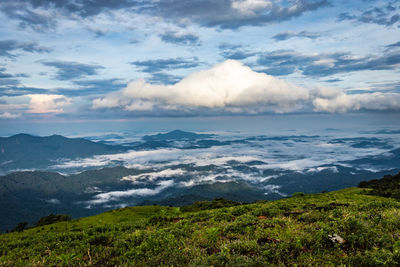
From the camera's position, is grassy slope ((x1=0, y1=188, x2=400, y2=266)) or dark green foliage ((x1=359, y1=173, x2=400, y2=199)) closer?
grassy slope ((x1=0, y1=188, x2=400, y2=266))

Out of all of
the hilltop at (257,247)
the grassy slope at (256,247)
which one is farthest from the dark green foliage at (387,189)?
the hilltop at (257,247)

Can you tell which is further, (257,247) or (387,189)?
(387,189)

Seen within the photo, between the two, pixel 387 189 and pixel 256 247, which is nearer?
pixel 256 247

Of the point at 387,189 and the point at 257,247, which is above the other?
the point at 257,247

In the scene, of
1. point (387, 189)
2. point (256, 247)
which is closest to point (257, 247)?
point (256, 247)

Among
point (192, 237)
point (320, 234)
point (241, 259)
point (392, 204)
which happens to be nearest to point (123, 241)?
point (192, 237)

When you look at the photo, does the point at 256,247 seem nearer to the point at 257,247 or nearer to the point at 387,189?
the point at 257,247

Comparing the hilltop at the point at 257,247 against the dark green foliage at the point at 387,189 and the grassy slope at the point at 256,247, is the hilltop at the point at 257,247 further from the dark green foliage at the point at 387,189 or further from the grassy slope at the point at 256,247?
the dark green foliage at the point at 387,189

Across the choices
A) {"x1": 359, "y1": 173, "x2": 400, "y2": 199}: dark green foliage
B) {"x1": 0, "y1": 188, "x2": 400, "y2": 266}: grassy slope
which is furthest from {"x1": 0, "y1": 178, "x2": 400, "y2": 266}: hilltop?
{"x1": 359, "y1": 173, "x2": 400, "y2": 199}: dark green foliage

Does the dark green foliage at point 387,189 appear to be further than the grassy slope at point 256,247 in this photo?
Yes

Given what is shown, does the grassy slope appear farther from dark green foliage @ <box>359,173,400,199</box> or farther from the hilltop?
dark green foliage @ <box>359,173,400,199</box>

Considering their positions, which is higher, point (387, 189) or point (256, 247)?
point (256, 247)

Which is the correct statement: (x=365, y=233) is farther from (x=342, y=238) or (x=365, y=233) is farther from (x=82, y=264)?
(x=82, y=264)

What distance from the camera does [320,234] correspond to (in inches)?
436
